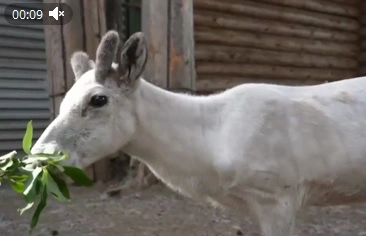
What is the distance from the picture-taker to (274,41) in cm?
919

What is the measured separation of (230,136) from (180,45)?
9.38 ft

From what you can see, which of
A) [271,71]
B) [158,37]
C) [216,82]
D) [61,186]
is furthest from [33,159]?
[271,71]

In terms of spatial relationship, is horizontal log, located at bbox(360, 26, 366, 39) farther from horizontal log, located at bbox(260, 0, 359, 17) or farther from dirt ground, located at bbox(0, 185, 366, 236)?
dirt ground, located at bbox(0, 185, 366, 236)

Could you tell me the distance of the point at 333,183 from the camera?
3291 mm

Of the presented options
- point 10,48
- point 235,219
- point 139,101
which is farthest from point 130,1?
point 139,101

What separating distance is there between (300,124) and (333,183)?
0.35 metres

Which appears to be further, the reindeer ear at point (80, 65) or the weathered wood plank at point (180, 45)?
the weathered wood plank at point (180, 45)

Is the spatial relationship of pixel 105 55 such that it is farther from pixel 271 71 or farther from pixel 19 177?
pixel 271 71

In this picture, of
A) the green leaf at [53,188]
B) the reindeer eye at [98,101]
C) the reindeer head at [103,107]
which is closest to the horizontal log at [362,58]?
the reindeer head at [103,107]

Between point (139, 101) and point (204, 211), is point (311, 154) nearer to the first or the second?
point (139, 101)

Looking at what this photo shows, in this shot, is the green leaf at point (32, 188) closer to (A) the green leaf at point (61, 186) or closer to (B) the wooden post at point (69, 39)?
(A) the green leaf at point (61, 186)

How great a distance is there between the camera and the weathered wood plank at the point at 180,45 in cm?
593
